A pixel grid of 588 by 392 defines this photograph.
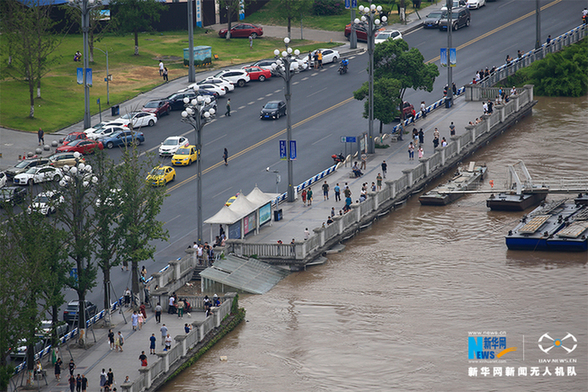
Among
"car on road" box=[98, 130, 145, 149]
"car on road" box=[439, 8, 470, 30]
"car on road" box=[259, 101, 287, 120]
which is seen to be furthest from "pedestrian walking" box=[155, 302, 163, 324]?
"car on road" box=[439, 8, 470, 30]

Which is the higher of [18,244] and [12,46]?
[12,46]

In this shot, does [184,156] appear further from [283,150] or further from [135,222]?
[135,222]

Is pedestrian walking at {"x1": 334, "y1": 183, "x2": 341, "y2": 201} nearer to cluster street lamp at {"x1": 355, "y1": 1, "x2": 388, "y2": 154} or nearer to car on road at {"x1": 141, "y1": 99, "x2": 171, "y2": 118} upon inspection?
cluster street lamp at {"x1": 355, "y1": 1, "x2": 388, "y2": 154}

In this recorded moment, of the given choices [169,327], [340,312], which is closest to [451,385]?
[340,312]

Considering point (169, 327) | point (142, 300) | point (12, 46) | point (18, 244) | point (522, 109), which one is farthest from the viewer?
point (12, 46)

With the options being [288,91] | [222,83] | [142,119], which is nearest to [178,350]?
[288,91]

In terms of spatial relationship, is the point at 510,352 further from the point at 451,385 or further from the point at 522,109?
the point at 522,109
